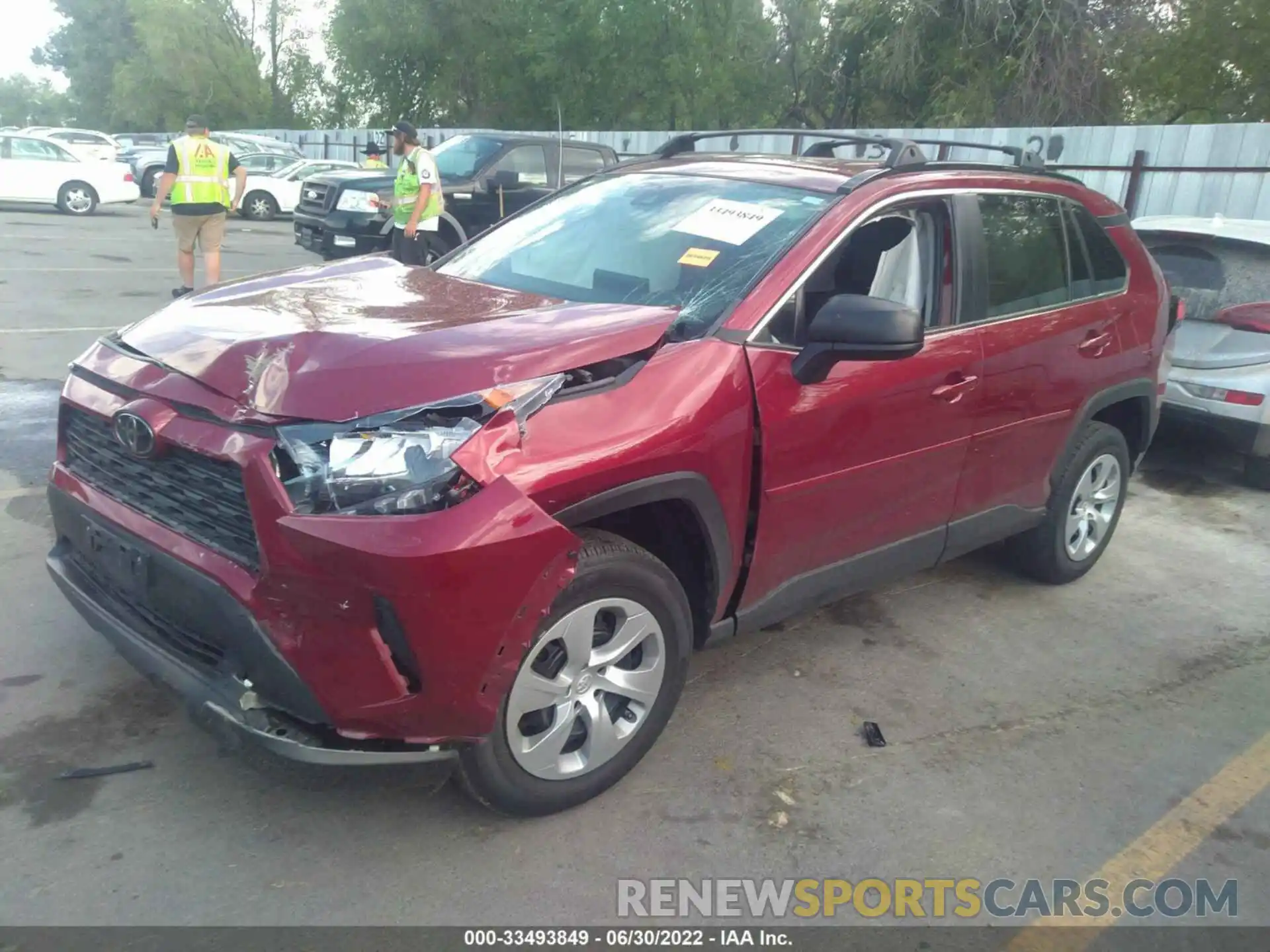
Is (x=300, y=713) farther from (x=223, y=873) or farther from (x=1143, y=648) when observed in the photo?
(x=1143, y=648)

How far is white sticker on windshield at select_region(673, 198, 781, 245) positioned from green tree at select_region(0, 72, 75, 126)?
278 ft

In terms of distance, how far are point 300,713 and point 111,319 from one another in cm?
821

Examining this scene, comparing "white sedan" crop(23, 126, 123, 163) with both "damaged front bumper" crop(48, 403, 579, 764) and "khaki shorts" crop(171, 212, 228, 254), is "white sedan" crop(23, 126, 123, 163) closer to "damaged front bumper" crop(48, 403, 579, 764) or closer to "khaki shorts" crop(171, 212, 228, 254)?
"khaki shorts" crop(171, 212, 228, 254)

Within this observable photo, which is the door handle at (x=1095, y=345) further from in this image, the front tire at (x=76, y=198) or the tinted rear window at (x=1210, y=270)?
the front tire at (x=76, y=198)

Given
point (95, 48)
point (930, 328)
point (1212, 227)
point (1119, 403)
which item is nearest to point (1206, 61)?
point (1212, 227)

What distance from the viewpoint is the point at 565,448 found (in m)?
2.73

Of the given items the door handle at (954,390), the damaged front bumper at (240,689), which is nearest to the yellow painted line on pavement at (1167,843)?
the door handle at (954,390)

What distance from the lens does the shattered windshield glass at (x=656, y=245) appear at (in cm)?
348

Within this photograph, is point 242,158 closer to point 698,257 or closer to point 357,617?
point 698,257

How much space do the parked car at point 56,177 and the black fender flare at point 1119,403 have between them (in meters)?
21.8

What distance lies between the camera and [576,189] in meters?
4.50

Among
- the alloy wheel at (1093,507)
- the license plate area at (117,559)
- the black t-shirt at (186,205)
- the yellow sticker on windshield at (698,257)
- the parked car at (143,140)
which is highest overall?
the yellow sticker on windshield at (698,257)

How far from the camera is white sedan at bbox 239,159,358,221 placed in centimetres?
2370
